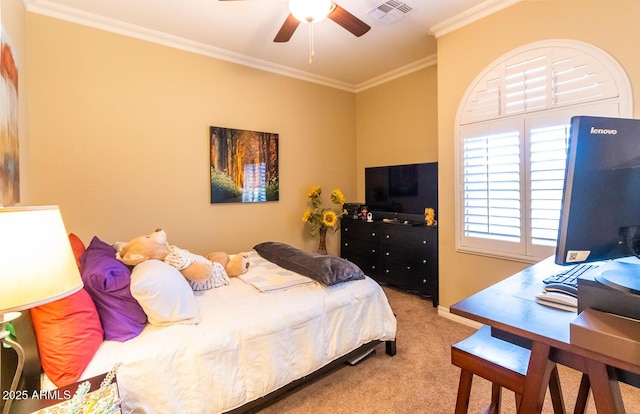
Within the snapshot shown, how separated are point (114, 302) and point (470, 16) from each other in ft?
11.2

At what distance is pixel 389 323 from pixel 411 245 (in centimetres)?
137

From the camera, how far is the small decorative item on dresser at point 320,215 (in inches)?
155

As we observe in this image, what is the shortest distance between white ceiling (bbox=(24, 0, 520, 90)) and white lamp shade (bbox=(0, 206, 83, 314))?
2305 millimetres

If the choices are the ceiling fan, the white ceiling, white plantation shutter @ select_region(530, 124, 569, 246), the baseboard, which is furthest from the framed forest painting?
white plantation shutter @ select_region(530, 124, 569, 246)

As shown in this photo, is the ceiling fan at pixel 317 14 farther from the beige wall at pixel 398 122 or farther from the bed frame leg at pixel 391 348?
the bed frame leg at pixel 391 348

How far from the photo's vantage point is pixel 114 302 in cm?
153

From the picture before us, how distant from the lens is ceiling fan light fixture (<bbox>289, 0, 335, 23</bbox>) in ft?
6.25

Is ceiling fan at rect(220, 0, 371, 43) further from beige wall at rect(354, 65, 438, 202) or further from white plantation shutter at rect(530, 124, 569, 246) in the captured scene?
beige wall at rect(354, 65, 438, 202)

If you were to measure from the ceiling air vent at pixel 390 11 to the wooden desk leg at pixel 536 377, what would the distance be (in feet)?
8.64

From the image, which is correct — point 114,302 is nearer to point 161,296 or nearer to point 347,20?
point 161,296

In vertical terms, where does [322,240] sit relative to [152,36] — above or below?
below

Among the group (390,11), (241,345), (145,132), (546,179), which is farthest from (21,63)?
(546,179)

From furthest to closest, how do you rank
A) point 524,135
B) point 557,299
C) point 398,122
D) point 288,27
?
point 398,122 → point 524,135 → point 288,27 → point 557,299

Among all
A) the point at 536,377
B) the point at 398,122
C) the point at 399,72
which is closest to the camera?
the point at 536,377
